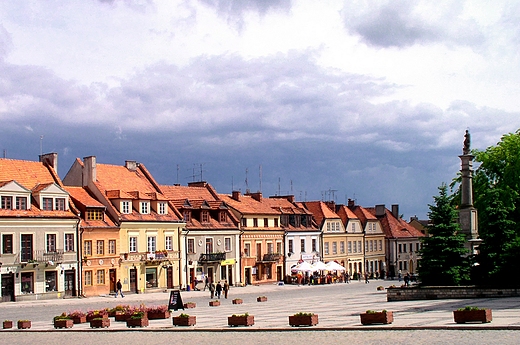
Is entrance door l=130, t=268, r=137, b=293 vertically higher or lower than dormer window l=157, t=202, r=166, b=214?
lower

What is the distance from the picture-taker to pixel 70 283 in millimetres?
56375

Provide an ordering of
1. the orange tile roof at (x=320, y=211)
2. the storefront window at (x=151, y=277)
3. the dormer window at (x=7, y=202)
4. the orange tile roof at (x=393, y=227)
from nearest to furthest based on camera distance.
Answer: the dormer window at (x=7, y=202)
the storefront window at (x=151, y=277)
the orange tile roof at (x=320, y=211)
the orange tile roof at (x=393, y=227)

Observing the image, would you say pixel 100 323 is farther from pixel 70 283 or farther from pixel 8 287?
pixel 70 283

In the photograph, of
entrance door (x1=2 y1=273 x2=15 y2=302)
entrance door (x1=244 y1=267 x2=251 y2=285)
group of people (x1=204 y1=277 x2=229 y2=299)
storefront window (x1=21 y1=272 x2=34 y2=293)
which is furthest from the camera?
entrance door (x1=244 y1=267 x2=251 y2=285)

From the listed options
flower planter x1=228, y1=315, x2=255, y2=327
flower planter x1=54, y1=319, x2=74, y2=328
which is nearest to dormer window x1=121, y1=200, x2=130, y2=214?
flower planter x1=54, y1=319, x2=74, y2=328

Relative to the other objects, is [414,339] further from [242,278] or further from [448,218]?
[242,278]

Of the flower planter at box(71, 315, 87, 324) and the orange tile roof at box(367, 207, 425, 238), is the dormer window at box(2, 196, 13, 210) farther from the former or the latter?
the orange tile roof at box(367, 207, 425, 238)

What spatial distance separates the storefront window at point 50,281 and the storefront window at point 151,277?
32.3ft

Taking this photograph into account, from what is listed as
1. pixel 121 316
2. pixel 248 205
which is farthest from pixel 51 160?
pixel 121 316

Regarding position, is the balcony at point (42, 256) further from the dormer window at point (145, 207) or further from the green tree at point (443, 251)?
the green tree at point (443, 251)

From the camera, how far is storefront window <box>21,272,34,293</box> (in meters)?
53.2

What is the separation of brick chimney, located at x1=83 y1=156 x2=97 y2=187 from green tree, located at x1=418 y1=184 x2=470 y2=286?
102 ft

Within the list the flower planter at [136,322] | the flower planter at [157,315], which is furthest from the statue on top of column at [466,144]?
the flower planter at [136,322]

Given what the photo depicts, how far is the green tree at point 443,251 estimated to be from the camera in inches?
1602
